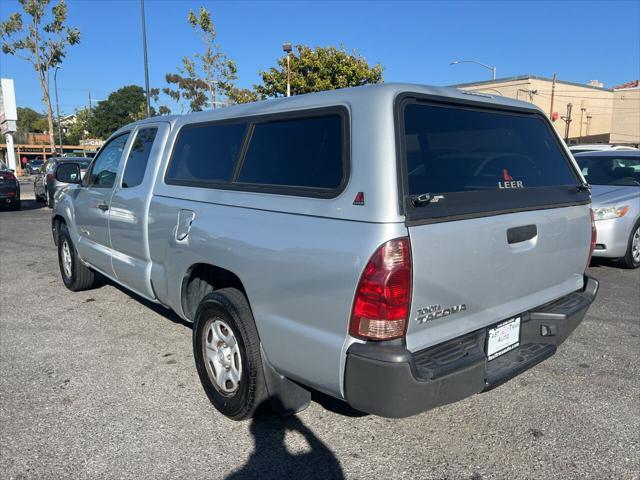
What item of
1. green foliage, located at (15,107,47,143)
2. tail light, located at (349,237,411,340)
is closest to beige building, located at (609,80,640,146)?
tail light, located at (349,237,411,340)

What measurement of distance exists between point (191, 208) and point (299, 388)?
53.2 inches

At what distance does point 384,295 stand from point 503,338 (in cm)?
98

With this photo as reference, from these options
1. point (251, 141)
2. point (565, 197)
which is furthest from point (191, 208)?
point (565, 197)

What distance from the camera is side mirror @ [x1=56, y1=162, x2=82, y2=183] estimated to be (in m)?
5.27

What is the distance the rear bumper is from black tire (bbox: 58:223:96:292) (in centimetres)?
442

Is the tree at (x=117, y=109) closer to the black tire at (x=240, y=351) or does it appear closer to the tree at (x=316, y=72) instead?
the tree at (x=316, y=72)

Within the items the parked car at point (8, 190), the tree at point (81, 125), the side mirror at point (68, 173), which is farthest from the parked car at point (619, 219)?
the tree at point (81, 125)

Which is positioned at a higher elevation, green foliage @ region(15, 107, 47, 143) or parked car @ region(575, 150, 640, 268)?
green foliage @ region(15, 107, 47, 143)

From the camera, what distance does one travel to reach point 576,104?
172 ft

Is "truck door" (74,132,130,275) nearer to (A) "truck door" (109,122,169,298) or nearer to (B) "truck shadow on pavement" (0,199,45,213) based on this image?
(A) "truck door" (109,122,169,298)

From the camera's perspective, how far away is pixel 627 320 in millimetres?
4949

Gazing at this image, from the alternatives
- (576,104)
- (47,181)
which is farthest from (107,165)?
(576,104)

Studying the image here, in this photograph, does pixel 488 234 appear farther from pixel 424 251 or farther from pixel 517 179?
pixel 517 179

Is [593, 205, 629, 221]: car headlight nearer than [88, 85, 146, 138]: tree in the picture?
Yes
